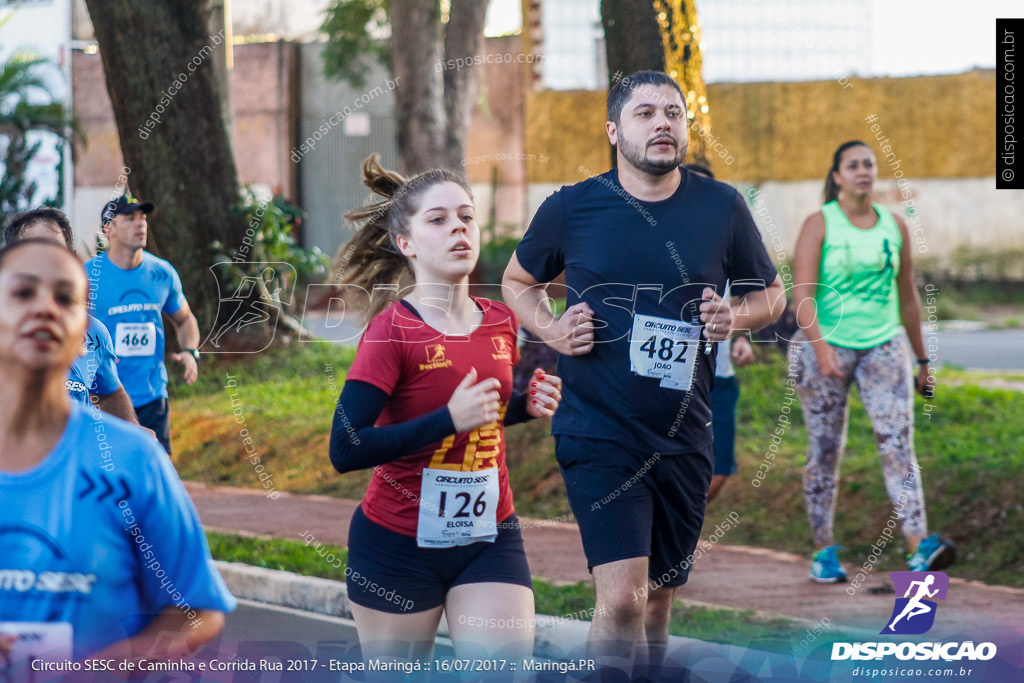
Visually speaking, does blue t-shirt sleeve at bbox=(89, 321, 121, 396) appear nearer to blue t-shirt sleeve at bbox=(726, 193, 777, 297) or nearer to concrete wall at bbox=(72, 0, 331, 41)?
blue t-shirt sleeve at bbox=(726, 193, 777, 297)

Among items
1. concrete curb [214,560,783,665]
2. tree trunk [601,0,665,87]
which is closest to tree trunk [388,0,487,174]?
tree trunk [601,0,665,87]

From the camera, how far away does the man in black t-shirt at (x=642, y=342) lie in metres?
4.10

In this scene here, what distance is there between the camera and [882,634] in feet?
17.7

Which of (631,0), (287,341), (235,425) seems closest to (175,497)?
(631,0)

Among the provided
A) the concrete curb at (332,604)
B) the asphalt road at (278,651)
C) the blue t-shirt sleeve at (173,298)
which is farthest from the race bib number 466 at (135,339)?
the asphalt road at (278,651)

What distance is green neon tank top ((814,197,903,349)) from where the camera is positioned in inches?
252

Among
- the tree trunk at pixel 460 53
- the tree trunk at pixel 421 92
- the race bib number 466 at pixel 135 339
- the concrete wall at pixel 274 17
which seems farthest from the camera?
the concrete wall at pixel 274 17

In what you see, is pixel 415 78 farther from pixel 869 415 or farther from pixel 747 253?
pixel 747 253

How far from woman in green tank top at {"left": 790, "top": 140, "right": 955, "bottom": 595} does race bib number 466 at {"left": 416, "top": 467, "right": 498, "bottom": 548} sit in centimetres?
319

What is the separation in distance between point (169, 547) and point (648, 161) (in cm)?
237

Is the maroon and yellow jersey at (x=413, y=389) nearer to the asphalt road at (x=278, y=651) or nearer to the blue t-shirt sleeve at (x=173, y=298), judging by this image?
the asphalt road at (x=278, y=651)

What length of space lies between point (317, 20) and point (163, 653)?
3052 centimetres

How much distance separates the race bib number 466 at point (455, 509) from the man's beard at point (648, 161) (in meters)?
1.21

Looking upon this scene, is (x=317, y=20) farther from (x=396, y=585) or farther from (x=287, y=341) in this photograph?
(x=396, y=585)
